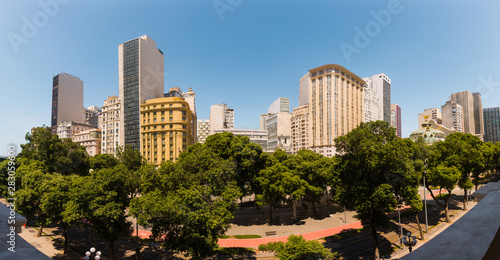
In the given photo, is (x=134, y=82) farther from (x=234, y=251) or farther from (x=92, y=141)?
(x=234, y=251)

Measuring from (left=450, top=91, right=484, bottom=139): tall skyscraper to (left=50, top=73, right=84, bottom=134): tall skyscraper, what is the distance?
875ft

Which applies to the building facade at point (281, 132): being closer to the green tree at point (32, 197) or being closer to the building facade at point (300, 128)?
the building facade at point (300, 128)

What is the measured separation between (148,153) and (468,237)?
78641 millimetres

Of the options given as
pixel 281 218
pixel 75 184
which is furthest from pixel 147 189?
pixel 281 218

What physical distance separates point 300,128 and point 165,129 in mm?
75012

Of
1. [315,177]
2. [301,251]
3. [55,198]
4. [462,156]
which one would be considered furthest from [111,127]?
[462,156]

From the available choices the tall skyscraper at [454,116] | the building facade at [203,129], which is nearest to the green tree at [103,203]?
the building facade at [203,129]

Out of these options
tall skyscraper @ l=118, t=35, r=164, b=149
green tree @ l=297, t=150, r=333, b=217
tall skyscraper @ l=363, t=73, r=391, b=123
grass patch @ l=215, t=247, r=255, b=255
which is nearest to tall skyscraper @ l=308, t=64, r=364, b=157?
tall skyscraper @ l=363, t=73, r=391, b=123

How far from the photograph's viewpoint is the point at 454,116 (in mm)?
152875

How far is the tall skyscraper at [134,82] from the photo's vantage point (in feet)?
257

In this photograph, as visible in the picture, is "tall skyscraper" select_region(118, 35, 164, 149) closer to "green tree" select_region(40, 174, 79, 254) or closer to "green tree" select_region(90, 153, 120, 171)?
"green tree" select_region(90, 153, 120, 171)

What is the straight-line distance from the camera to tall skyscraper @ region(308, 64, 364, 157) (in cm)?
10744

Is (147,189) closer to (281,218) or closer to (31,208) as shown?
(31,208)

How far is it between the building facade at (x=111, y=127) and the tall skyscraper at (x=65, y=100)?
6045 cm
